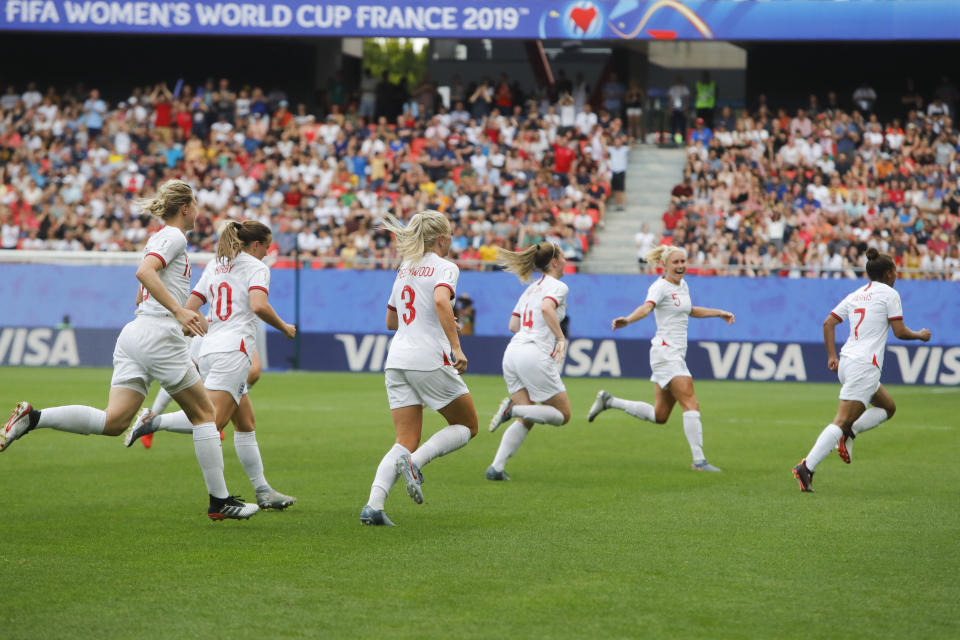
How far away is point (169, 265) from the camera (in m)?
7.90

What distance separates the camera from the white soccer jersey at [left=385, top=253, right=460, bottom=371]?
811 cm

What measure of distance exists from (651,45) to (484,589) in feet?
109

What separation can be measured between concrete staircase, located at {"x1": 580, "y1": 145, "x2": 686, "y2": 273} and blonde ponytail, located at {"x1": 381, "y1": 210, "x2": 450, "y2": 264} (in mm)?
18866

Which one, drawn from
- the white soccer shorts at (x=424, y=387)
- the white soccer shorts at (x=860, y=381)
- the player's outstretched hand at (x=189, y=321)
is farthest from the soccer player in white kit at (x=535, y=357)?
the player's outstretched hand at (x=189, y=321)

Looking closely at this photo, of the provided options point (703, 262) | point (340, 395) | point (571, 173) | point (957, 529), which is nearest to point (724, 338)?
point (703, 262)

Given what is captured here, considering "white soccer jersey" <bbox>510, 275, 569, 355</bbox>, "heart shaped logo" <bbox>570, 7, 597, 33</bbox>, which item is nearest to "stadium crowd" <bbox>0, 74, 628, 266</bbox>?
"heart shaped logo" <bbox>570, 7, 597, 33</bbox>

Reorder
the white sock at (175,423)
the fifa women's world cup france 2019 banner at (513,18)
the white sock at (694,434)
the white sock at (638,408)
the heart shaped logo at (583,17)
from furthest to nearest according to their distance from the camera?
the heart shaped logo at (583,17)
the fifa women's world cup france 2019 banner at (513,18)
the white sock at (638,408)
the white sock at (694,434)
the white sock at (175,423)

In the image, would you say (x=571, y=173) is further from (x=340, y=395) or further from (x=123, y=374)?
(x=123, y=374)

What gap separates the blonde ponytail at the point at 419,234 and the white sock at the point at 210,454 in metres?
1.66

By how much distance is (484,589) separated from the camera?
6340mm

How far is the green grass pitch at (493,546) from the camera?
5.70m

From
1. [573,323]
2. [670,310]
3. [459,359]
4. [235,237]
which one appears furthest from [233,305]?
[573,323]

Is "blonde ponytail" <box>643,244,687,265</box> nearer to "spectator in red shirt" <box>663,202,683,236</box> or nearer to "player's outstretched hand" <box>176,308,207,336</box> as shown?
"player's outstretched hand" <box>176,308,207,336</box>

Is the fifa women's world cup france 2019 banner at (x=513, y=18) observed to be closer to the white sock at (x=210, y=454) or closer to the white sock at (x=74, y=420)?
the white sock at (x=210, y=454)
